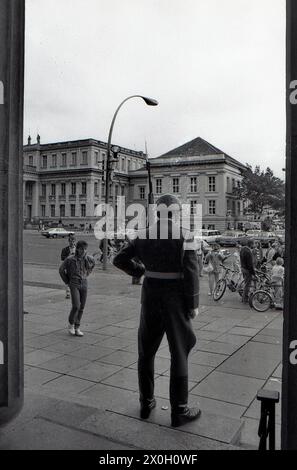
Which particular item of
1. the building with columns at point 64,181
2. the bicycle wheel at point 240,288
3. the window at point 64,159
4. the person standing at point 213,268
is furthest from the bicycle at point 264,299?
the window at point 64,159

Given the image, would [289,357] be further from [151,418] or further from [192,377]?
[192,377]

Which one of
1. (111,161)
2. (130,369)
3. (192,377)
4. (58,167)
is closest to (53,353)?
(130,369)

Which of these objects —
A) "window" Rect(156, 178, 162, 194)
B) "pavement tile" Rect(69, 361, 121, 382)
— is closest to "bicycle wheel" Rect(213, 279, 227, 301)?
"pavement tile" Rect(69, 361, 121, 382)

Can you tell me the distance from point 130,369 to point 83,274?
7.18ft

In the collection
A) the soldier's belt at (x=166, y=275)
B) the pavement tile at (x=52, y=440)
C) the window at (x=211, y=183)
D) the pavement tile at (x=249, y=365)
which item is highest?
the window at (x=211, y=183)

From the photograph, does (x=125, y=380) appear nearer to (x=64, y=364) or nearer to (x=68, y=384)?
(x=68, y=384)

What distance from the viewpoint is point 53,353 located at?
5.95 m

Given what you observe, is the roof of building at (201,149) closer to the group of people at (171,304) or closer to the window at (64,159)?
the window at (64,159)

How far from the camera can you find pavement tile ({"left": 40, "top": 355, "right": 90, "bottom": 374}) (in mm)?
5270

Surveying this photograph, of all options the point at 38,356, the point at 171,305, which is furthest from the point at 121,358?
the point at 171,305

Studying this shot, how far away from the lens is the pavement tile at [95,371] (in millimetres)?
4992

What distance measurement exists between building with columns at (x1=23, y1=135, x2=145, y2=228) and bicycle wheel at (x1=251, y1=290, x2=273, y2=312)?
46254 millimetres

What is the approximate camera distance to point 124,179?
37531 millimetres

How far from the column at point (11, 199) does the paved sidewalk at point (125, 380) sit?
0.49 meters
